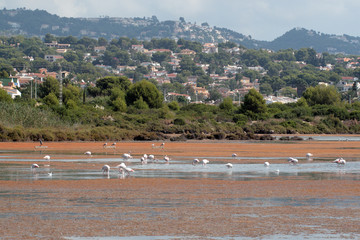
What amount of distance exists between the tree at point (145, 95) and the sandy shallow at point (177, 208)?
2374 inches

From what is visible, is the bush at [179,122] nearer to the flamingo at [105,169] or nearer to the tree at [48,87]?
the tree at [48,87]

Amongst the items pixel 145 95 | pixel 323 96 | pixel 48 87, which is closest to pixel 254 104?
pixel 145 95

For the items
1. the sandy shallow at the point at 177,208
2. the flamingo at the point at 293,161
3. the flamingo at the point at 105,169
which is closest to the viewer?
the sandy shallow at the point at 177,208

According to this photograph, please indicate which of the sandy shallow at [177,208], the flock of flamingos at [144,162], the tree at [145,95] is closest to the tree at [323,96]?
the tree at [145,95]

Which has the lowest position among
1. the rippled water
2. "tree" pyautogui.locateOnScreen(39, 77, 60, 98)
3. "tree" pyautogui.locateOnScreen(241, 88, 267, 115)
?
the rippled water

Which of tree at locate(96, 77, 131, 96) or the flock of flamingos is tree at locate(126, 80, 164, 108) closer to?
tree at locate(96, 77, 131, 96)

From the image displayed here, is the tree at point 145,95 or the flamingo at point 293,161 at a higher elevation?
the tree at point 145,95

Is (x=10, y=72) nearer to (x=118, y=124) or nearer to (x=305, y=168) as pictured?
(x=118, y=124)

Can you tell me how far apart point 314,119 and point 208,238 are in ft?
208

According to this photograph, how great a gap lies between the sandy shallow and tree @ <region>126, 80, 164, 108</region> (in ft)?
198

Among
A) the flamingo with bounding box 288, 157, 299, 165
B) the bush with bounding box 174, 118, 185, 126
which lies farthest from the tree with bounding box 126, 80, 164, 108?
the flamingo with bounding box 288, 157, 299, 165

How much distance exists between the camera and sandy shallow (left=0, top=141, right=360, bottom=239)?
43.3ft

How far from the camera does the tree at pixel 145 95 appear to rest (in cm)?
8175

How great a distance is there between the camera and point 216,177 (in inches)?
888
